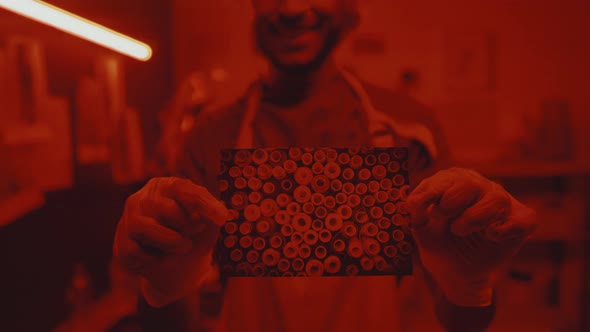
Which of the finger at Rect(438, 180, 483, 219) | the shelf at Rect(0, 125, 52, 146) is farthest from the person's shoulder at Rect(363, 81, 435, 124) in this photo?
the shelf at Rect(0, 125, 52, 146)

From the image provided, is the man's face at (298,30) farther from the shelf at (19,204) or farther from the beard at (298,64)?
the shelf at (19,204)

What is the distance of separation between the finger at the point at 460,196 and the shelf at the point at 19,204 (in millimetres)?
643

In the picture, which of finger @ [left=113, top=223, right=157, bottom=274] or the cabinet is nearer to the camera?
finger @ [left=113, top=223, right=157, bottom=274]

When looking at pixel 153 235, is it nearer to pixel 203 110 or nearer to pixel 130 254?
pixel 130 254

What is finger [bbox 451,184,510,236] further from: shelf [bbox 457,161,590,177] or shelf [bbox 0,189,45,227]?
shelf [bbox 0,189,45,227]

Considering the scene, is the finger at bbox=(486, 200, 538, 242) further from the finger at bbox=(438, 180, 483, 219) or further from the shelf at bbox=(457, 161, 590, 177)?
the shelf at bbox=(457, 161, 590, 177)

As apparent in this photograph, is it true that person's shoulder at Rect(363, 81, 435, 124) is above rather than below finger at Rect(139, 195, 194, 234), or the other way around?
above

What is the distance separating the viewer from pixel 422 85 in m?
0.92

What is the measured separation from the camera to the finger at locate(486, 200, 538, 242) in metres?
0.50

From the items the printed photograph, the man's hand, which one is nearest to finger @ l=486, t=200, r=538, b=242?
the man's hand

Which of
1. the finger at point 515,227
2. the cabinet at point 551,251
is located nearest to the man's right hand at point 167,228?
the finger at point 515,227

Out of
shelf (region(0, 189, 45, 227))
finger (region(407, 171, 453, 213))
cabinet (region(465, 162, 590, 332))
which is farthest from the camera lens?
cabinet (region(465, 162, 590, 332))

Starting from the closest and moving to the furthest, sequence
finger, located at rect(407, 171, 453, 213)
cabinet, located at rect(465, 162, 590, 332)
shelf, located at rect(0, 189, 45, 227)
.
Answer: finger, located at rect(407, 171, 453, 213), shelf, located at rect(0, 189, 45, 227), cabinet, located at rect(465, 162, 590, 332)

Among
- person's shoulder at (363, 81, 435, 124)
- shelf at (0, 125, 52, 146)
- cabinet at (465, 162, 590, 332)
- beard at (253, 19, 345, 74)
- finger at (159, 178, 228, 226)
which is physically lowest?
cabinet at (465, 162, 590, 332)
